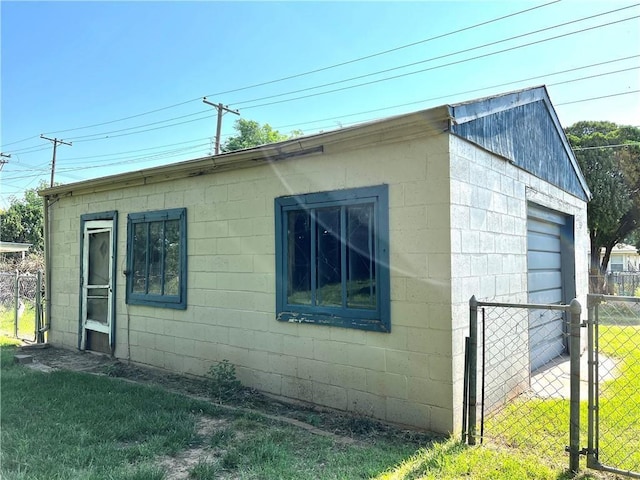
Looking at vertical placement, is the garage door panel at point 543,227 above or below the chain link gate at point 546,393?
above

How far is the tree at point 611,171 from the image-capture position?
19.7 meters

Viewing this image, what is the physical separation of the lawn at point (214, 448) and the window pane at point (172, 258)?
6.00ft

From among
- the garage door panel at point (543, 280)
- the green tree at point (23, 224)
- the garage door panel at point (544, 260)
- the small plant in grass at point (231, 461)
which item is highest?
the green tree at point (23, 224)

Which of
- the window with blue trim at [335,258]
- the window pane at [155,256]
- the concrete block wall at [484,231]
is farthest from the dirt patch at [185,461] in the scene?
the window pane at [155,256]

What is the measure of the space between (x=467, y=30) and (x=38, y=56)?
1078cm

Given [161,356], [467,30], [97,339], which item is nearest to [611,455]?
[161,356]

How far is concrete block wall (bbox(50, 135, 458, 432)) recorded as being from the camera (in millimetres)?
3807

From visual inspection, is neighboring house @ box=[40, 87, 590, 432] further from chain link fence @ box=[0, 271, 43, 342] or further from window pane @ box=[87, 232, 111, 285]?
chain link fence @ box=[0, 271, 43, 342]

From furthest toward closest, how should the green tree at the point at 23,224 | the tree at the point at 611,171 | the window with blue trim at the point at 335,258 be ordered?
1. the green tree at the point at 23,224
2. the tree at the point at 611,171
3. the window with blue trim at the point at 335,258

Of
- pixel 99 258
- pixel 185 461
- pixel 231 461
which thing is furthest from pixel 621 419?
pixel 99 258

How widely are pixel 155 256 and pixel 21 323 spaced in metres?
6.80

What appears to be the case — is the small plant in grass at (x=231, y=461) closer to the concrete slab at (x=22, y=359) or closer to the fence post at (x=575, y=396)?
the fence post at (x=575, y=396)

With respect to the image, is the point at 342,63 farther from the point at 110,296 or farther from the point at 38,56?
the point at 110,296

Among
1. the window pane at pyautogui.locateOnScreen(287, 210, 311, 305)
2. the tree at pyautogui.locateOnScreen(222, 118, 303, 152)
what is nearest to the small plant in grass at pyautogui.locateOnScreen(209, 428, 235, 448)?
the window pane at pyautogui.locateOnScreen(287, 210, 311, 305)
